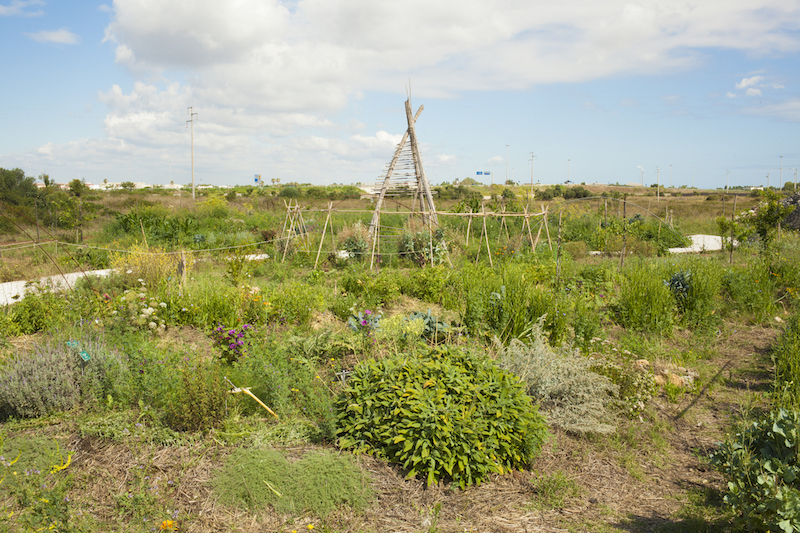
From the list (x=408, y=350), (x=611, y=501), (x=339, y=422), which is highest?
(x=408, y=350)

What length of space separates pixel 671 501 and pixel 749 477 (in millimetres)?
686

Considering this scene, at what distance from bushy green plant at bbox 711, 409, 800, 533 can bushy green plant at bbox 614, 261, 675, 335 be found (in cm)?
369

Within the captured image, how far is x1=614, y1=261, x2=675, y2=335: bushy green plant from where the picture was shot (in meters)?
6.24

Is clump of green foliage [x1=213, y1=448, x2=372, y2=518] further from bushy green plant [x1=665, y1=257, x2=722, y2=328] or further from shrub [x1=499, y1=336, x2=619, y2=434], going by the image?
bushy green plant [x1=665, y1=257, x2=722, y2=328]

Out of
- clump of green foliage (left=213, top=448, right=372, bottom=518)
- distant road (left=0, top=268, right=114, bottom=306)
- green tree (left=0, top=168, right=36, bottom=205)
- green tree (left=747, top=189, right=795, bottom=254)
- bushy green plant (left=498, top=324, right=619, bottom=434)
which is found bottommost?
clump of green foliage (left=213, top=448, right=372, bottom=518)

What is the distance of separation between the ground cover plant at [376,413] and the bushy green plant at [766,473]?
0.02m

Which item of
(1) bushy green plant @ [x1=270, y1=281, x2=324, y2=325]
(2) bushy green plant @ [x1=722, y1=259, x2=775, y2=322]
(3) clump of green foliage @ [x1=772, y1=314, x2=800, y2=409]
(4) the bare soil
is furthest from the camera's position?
(2) bushy green plant @ [x1=722, y1=259, x2=775, y2=322]

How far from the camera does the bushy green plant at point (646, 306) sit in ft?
20.5

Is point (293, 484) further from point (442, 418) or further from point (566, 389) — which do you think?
point (566, 389)

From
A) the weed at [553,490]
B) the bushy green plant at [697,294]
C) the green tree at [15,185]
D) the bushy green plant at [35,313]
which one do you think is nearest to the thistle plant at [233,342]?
the bushy green plant at [35,313]

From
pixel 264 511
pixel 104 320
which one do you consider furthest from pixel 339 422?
pixel 104 320

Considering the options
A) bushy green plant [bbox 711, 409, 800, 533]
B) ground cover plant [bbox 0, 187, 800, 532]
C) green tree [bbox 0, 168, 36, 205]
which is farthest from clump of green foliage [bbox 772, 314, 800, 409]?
green tree [bbox 0, 168, 36, 205]

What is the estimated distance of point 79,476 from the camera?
2.93 metres

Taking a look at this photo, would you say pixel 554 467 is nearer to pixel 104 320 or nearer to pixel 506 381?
pixel 506 381
